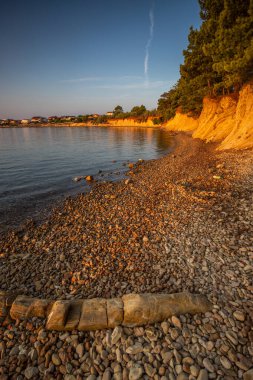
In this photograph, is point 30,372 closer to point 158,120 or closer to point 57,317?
point 57,317

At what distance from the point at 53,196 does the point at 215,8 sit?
24.7 meters

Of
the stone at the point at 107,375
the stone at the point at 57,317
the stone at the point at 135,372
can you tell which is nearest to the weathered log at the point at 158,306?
the stone at the point at 135,372

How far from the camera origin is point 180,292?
15.2 feet

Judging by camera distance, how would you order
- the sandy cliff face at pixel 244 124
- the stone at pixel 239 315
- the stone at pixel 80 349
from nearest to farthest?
1. the stone at pixel 80 349
2. the stone at pixel 239 315
3. the sandy cliff face at pixel 244 124

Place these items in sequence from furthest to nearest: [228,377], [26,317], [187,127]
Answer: [187,127] → [26,317] → [228,377]

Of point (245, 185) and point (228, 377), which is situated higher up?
point (245, 185)

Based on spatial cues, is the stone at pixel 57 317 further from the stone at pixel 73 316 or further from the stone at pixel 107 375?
the stone at pixel 107 375

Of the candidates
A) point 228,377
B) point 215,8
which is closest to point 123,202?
point 228,377

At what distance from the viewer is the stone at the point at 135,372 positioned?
3.16m

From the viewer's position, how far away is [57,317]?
13.3 ft

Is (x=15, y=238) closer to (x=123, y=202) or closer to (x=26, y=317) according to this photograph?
(x=26, y=317)

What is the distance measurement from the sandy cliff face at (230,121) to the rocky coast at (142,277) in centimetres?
1103

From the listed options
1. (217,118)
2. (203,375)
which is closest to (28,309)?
(203,375)

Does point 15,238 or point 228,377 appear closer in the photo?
point 228,377
